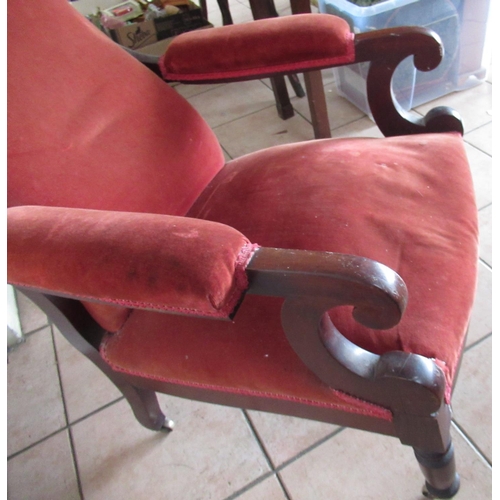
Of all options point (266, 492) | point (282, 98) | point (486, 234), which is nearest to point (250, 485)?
point (266, 492)

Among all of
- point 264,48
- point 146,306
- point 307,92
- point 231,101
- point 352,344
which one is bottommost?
point 231,101

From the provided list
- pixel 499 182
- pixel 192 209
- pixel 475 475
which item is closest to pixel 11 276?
pixel 192 209

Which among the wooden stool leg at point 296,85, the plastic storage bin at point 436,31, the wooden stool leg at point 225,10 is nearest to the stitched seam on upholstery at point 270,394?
the plastic storage bin at point 436,31

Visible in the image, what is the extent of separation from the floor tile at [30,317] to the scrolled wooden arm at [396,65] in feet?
3.44

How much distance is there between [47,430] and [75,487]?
0.17m

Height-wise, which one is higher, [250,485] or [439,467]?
[439,467]

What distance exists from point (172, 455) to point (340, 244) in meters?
0.63

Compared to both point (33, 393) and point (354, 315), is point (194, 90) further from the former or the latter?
point (354, 315)

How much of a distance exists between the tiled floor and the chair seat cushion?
0.38m

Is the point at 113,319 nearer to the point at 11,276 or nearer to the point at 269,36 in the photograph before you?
the point at 11,276

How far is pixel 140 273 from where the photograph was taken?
1.56ft

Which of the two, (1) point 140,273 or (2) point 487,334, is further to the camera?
(2) point 487,334

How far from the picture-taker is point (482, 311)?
109 centimetres

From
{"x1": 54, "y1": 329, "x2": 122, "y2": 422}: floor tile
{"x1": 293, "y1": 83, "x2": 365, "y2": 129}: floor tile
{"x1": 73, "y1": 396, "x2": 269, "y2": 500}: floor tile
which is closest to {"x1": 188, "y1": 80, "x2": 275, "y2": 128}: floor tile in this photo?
{"x1": 293, "y1": 83, "x2": 365, "y2": 129}: floor tile
